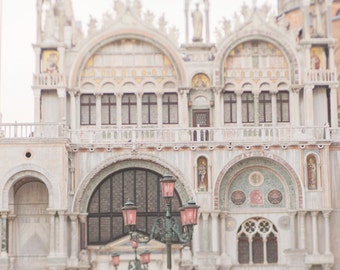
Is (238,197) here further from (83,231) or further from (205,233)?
(83,231)

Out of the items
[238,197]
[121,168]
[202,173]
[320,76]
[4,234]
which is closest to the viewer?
[4,234]

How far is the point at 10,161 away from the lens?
128 ft

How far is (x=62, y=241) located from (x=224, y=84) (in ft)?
35.1

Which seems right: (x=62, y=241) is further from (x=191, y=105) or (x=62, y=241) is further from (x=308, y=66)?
(x=308, y=66)

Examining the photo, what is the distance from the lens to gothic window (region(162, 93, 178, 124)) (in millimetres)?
43219

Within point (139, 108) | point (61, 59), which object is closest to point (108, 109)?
point (139, 108)

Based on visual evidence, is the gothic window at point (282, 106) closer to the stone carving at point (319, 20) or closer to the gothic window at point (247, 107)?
the gothic window at point (247, 107)

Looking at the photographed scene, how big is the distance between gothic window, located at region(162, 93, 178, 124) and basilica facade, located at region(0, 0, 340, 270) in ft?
0.15

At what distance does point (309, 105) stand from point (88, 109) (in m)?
10.2

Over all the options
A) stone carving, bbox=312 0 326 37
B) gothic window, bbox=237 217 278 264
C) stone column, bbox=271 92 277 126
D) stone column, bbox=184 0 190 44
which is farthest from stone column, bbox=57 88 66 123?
stone carving, bbox=312 0 326 37

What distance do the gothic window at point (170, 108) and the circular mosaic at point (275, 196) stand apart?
569 cm

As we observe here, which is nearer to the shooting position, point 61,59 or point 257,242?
point 257,242

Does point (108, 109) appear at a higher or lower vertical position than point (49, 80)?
lower

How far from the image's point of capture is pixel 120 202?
135ft
